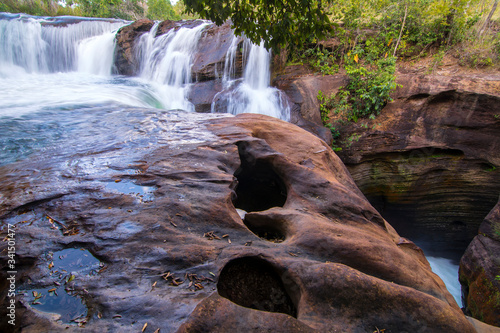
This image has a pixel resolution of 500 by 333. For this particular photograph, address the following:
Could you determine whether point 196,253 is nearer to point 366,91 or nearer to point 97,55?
point 366,91

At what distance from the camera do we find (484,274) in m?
6.02

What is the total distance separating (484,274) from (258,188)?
235 inches

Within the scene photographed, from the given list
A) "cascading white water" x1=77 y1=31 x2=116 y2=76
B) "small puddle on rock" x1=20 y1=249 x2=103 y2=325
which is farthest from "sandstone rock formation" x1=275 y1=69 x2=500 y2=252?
"cascading white water" x1=77 y1=31 x2=116 y2=76

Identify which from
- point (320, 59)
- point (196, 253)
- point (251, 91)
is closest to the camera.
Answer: point (196, 253)

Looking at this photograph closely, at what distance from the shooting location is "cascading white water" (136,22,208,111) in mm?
9602

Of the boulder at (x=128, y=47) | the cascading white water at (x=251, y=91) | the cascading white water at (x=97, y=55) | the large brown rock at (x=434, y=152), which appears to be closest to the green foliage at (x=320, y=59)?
the cascading white water at (x=251, y=91)

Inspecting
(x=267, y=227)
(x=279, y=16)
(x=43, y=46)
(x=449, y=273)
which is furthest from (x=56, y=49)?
(x=449, y=273)

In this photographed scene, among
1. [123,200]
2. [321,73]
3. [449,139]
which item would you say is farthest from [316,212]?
[321,73]

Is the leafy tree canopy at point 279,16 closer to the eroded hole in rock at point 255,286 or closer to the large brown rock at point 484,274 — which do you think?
the eroded hole in rock at point 255,286

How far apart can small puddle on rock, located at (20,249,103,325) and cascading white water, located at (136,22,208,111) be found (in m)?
7.64

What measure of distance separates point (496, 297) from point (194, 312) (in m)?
7.26

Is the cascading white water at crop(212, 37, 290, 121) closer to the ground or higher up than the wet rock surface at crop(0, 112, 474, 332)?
higher up

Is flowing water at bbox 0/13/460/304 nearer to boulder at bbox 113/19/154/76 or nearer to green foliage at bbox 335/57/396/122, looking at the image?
boulder at bbox 113/19/154/76

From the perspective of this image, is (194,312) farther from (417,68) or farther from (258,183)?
(417,68)
